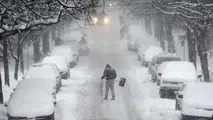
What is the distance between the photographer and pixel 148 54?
37.0m

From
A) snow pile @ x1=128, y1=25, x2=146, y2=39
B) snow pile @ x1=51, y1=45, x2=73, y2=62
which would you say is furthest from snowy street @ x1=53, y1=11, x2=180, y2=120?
snow pile @ x1=128, y1=25, x2=146, y2=39

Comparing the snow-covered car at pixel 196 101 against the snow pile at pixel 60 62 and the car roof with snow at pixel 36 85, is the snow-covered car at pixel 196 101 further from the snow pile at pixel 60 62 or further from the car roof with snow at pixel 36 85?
the snow pile at pixel 60 62

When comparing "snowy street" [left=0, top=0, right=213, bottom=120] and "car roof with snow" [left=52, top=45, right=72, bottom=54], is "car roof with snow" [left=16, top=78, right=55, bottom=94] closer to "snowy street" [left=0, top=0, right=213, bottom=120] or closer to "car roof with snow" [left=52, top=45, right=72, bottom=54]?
"snowy street" [left=0, top=0, right=213, bottom=120]

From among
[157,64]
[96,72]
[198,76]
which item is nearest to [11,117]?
[198,76]

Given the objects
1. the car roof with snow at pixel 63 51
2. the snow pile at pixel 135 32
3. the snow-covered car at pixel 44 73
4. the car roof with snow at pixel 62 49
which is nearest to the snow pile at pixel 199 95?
the snow-covered car at pixel 44 73

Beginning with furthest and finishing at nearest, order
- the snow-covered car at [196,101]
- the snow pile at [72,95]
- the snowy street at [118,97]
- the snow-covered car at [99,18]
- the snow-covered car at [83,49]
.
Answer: the snow-covered car at [83,49] < the snow pile at [72,95] < the snowy street at [118,97] < the snow-covered car at [196,101] < the snow-covered car at [99,18]

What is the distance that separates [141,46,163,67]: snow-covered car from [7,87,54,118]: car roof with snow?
18.6m

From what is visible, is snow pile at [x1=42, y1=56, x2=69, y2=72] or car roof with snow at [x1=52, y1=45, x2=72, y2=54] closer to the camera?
snow pile at [x1=42, y1=56, x2=69, y2=72]

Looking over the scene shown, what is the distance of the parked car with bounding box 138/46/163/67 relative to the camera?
118 feet

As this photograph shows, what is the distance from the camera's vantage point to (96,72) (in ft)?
112

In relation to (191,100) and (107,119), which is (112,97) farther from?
(191,100)

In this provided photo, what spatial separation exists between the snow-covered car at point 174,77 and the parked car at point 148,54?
10133 mm

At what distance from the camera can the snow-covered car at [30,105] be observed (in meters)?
16.4

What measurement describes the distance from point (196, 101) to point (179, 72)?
7251 millimetres
